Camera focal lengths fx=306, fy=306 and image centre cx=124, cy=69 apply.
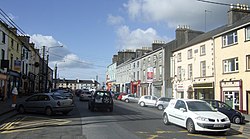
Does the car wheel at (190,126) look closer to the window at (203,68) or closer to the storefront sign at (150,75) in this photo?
the window at (203,68)

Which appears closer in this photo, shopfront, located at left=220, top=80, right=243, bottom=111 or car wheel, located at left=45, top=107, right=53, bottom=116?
car wheel, located at left=45, top=107, right=53, bottom=116

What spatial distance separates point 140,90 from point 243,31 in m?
34.5

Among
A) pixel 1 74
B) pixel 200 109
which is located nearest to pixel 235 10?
pixel 200 109

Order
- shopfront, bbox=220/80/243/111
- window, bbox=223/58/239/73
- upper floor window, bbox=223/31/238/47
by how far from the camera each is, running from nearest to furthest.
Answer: shopfront, bbox=220/80/243/111 → window, bbox=223/58/239/73 → upper floor window, bbox=223/31/238/47

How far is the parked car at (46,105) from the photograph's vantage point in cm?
1958

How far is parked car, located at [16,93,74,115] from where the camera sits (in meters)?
19.6

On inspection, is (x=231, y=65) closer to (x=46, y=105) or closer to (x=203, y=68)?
(x=203, y=68)

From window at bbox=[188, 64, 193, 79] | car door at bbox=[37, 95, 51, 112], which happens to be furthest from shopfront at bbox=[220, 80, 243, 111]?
car door at bbox=[37, 95, 51, 112]

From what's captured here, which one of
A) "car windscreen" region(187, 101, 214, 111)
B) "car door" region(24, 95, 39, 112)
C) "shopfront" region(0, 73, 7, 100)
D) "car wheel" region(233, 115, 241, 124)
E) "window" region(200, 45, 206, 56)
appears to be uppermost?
"window" region(200, 45, 206, 56)

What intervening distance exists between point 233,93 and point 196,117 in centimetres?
1739

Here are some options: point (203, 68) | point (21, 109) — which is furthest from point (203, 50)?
point (21, 109)

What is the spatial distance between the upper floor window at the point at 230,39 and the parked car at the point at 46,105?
17.2m

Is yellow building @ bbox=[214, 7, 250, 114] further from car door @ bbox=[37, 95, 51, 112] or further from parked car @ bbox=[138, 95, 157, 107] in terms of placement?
car door @ bbox=[37, 95, 51, 112]

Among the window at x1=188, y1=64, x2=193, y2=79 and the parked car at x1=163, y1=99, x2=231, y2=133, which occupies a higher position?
the window at x1=188, y1=64, x2=193, y2=79
